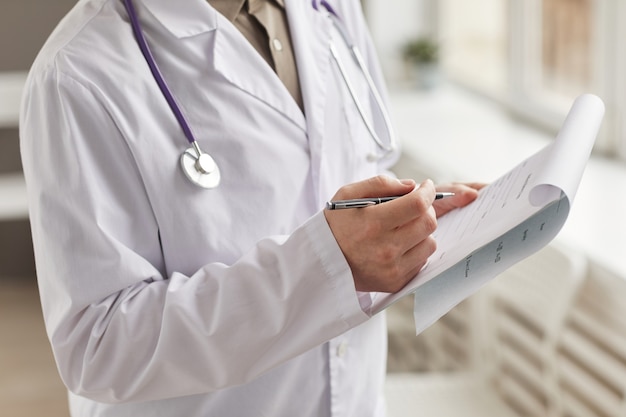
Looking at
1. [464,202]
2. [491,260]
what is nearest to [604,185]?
[464,202]

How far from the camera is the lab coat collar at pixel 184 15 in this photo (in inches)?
45.4

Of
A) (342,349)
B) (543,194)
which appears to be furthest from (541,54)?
(543,194)

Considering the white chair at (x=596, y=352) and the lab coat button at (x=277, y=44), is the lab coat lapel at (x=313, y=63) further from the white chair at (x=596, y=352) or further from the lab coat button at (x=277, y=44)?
the white chair at (x=596, y=352)

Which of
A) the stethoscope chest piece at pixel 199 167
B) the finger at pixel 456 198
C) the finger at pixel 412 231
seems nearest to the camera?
the finger at pixel 412 231

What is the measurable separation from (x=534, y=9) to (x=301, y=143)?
84.2 inches

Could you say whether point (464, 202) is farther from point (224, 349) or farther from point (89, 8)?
point (89, 8)

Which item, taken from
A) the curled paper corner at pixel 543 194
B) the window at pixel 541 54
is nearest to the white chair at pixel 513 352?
the window at pixel 541 54

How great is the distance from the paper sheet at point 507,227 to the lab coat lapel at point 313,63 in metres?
0.22

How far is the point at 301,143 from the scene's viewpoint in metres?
1.23

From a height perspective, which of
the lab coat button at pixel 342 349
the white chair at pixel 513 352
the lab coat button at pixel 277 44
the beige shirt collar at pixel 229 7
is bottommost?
the white chair at pixel 513 352

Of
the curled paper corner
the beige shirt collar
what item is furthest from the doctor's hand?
the beige shirt collar

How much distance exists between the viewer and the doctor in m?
1.03

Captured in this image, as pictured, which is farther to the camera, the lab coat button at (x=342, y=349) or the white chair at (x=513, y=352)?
the white chair at (x=513, y=352)

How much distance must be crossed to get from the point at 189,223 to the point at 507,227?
0.40m
